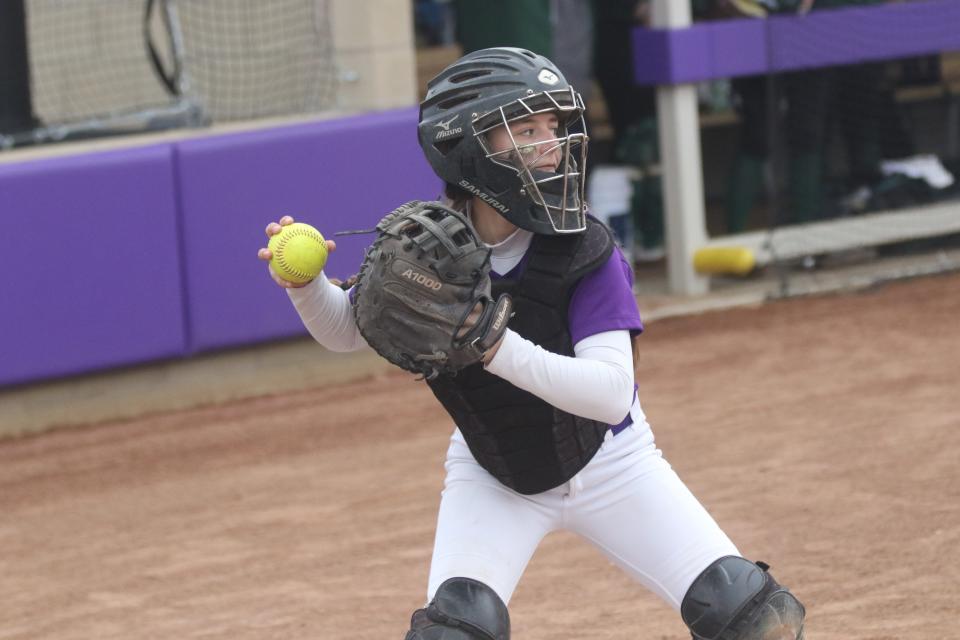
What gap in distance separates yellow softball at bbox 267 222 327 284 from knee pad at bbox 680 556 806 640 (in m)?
1.02

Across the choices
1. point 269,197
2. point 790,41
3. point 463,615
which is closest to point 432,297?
point 463,615

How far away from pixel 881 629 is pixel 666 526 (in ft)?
4.26

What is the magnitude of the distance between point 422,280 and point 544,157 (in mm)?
418

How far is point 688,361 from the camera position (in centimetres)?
773

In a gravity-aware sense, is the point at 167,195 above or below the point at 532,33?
below

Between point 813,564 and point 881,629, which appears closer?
point 881,629

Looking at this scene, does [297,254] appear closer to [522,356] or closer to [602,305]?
[522,356]

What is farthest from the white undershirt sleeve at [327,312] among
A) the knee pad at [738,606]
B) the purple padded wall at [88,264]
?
the purple padded wall at [88,264]

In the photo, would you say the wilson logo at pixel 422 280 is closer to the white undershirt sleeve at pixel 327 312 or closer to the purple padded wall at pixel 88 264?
the white undershirt sleeve at pixel 327 312

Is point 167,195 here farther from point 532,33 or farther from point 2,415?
point 532,33

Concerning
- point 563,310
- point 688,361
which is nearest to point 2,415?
A: point 688,361

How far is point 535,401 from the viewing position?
10.6ft

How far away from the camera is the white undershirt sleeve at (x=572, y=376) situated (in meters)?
2.96

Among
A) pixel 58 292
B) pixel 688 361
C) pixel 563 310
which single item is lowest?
pixel 688 361
